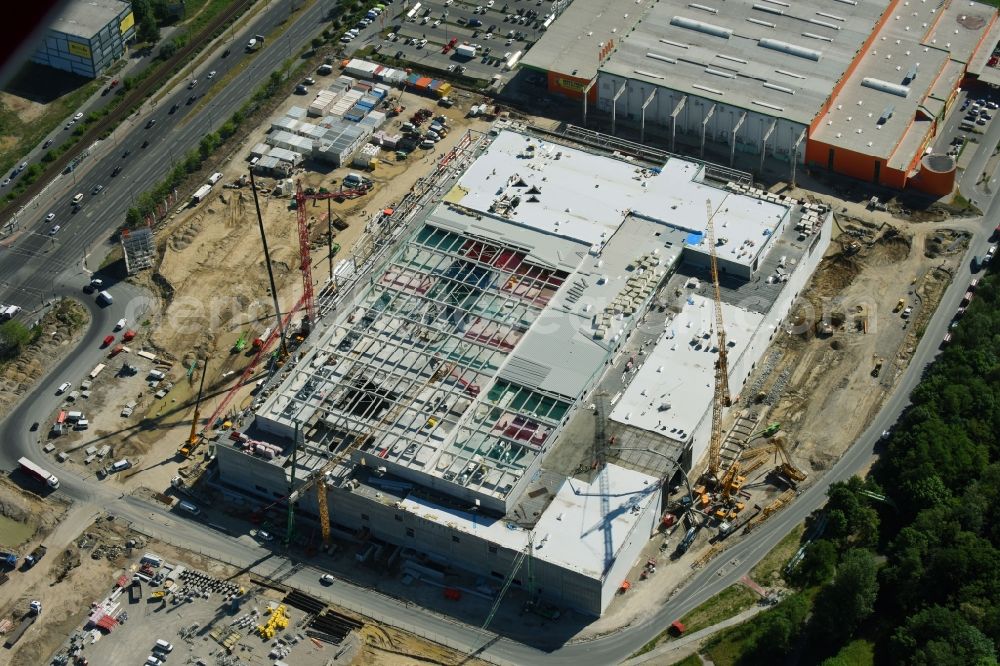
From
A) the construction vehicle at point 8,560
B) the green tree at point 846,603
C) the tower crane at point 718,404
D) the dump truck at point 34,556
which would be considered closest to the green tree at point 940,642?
the green tree at point 846,603

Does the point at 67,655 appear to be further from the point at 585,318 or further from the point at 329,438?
the point at 585,318

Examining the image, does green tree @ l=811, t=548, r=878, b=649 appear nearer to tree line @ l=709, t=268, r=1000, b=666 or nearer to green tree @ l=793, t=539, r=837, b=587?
tree line @ l=709, t=268, r=1000, b=666

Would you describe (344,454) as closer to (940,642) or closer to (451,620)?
(451,620)

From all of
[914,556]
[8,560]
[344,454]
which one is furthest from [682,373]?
[8,560]

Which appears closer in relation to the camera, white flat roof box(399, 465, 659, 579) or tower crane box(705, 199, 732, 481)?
white flat roof box(399, 465, 659, 579)

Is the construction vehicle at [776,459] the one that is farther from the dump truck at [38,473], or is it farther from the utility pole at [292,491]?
the dump truck at [38,473]

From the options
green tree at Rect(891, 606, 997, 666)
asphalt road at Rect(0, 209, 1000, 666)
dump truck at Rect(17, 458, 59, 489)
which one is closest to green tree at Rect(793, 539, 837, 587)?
asphalt road at Rect(0, 209, 1000, 666)
